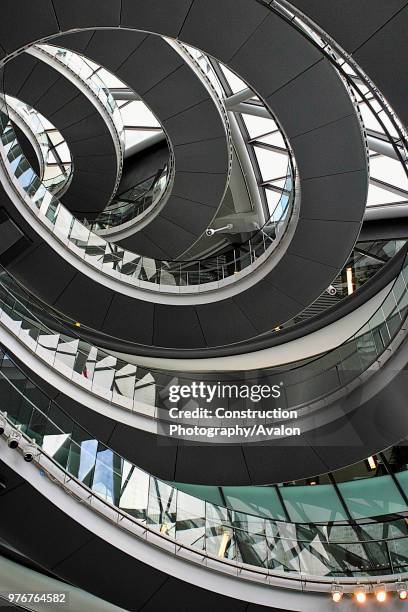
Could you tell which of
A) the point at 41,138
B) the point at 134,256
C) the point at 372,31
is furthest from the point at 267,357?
the point at 372,31

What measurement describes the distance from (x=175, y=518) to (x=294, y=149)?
270 inches

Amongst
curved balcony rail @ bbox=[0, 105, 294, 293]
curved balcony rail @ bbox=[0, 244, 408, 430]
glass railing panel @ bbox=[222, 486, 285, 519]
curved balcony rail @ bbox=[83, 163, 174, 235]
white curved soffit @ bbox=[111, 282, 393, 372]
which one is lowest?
glass railing panel @ bbox=[222, 486, 285, 519]

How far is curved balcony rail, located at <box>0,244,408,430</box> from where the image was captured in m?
10.2

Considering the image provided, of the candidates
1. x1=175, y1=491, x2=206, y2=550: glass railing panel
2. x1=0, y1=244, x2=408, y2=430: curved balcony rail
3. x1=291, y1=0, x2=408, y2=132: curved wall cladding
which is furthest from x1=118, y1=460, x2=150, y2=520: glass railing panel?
x1=291, y1=0, x2=408, y2=132: curved wall cladding

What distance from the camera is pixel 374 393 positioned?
1014 cm

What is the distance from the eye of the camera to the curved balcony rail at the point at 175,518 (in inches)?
297

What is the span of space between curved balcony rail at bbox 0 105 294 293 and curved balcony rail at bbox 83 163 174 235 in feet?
8.13

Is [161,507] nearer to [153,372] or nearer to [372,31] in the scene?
[153,372]

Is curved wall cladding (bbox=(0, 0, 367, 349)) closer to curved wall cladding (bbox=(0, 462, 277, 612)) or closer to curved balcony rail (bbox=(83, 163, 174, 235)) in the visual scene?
curved balcony rail (bbox=(83, 163, 174, 235))

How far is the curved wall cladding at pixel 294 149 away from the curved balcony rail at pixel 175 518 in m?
5.68

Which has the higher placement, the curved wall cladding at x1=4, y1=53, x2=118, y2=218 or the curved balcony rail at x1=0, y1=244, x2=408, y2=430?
the curved wall cladding at x1=4, y1=53, x2=118, y2=218

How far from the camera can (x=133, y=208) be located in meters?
17.6

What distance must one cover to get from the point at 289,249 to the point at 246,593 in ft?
23.1

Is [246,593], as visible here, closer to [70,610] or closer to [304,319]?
[70,610]
